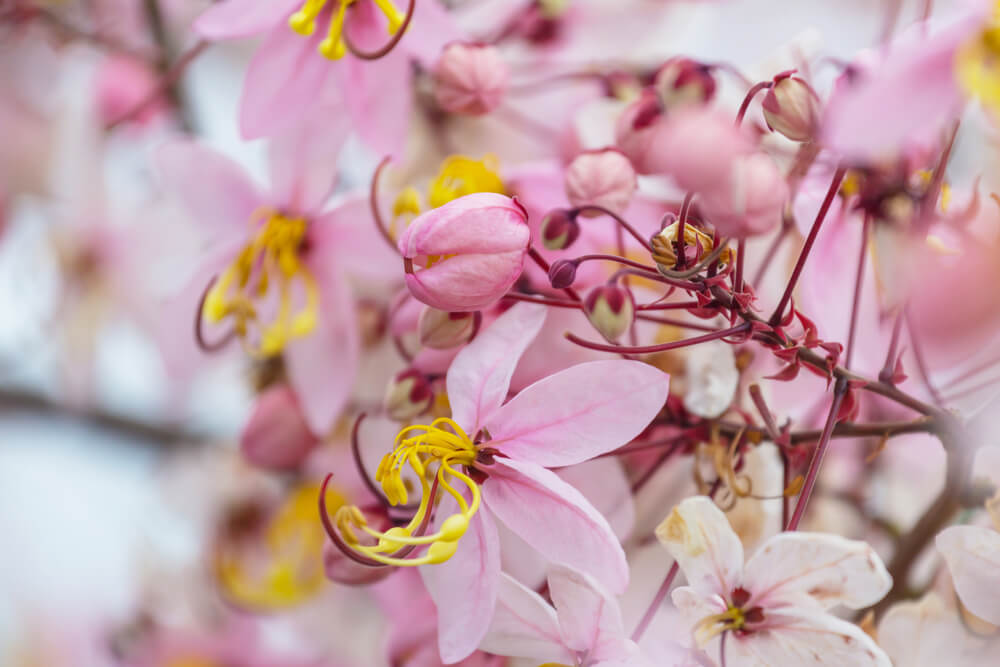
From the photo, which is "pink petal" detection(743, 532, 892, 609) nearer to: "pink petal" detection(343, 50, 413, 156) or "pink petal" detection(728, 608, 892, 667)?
"pink petal" detection(728, 608, 892, 667)

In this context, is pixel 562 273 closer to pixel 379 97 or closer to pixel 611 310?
pixel 611 310

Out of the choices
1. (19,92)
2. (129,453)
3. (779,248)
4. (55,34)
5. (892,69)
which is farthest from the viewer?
(129,453)

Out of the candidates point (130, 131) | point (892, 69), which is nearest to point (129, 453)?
point (130, 131)

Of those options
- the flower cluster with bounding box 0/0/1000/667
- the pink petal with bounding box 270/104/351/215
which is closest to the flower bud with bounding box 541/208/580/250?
the flower cluster with bounding box 0/0/1000/667

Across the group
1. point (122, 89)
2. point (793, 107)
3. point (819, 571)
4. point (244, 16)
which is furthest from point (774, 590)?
point (122, 89)

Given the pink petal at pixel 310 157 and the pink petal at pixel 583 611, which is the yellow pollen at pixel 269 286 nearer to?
the pink petal at pixel 310 157

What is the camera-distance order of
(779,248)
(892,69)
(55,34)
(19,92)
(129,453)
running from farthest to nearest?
(129,453) < (19,92) < (55,34) < (779,248) < (892,69)

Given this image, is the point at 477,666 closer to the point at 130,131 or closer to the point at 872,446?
the point at 872,446
